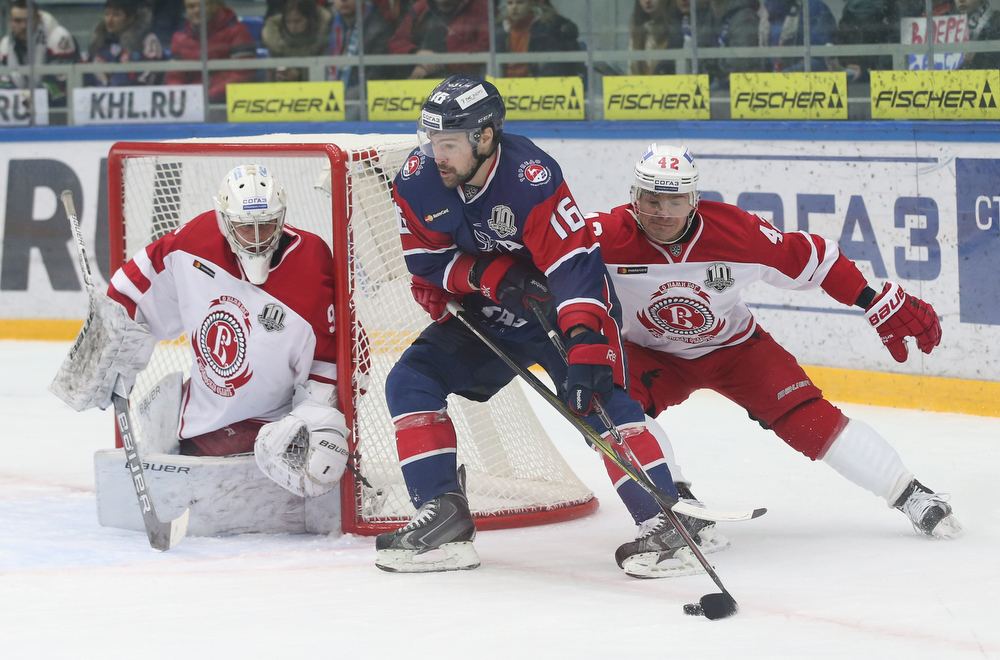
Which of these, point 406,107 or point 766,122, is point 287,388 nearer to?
point 766,122

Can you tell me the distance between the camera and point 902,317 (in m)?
3.05

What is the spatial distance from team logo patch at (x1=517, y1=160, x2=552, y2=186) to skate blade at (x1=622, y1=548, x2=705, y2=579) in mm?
829

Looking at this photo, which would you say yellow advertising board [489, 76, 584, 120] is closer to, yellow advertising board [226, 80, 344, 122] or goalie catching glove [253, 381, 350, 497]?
yellow advertising board [226, 80, 344, 122]

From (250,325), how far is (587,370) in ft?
3.15

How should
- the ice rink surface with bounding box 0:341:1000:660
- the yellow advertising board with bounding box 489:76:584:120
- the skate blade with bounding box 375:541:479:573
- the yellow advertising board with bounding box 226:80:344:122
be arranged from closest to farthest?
the ice rink surface with bounding box 0:341:1000:660 < the skate blade with bounding box 375:541:479:573 < the yellow advertising board with bounding box 489:76:584:120 < the yellow advertising board with bounding box 226:80:344:122

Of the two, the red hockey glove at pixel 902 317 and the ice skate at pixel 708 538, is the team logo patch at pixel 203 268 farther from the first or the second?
the red hockey glove at pixel 902 317

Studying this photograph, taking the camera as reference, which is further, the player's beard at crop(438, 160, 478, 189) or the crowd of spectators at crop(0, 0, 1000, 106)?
the crowd of spectators at crop(0, 0, 1000, 106)

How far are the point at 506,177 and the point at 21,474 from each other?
80.0 inches

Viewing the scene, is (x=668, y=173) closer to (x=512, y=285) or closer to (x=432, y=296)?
(x=512, y=285)

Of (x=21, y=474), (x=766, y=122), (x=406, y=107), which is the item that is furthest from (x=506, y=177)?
(x=406, y=107)

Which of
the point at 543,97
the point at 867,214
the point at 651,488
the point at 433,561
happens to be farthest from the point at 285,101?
the point at 651,488

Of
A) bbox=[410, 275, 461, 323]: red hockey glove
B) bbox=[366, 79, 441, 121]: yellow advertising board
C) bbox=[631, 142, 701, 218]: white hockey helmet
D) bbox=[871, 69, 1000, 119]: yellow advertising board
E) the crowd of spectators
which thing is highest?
the crowd of spectators

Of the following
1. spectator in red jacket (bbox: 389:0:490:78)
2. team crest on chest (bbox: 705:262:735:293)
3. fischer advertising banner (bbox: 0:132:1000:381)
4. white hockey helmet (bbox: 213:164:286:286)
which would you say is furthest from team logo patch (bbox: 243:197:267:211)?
spectator in red jacket (bbox: 389:0:490:78)

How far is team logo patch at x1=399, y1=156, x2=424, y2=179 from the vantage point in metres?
2.92
